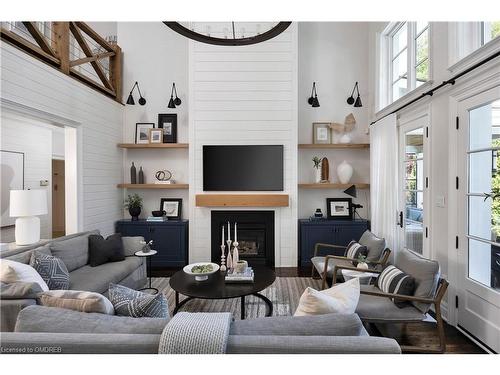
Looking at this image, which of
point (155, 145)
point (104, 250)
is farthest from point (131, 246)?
point (155, 145)

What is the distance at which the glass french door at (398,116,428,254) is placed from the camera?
313 cm

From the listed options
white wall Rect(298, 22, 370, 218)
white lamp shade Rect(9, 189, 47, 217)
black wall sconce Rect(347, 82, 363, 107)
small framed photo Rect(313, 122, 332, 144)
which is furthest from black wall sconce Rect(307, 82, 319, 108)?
white lamp shade Rect(9, 189, 47, 217)

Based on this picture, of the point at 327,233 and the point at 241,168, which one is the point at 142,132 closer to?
the point at 241,168

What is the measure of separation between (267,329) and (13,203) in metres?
2.86

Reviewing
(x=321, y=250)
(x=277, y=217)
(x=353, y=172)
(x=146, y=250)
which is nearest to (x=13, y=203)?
(x=146, y=250)

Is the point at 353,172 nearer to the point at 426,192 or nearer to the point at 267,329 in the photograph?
the point at 426,192

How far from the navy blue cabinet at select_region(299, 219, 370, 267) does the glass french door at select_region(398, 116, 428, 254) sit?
0.92 metres

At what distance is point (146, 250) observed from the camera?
11.1ft

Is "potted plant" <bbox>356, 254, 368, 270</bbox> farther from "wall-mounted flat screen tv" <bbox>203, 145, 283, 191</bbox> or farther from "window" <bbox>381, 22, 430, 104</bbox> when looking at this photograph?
"window" <bbox>381, 22, 430, 104</bbox>

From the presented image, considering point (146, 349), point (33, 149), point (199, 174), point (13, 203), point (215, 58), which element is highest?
point (215, 58)

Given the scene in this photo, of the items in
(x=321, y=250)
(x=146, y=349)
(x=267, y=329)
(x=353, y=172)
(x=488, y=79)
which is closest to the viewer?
(x=146, y=349)

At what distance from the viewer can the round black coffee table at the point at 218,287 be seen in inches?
95.7

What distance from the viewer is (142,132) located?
4883mm

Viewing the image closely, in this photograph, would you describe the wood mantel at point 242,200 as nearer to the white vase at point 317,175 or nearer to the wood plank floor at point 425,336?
the white vase at point 317,175
